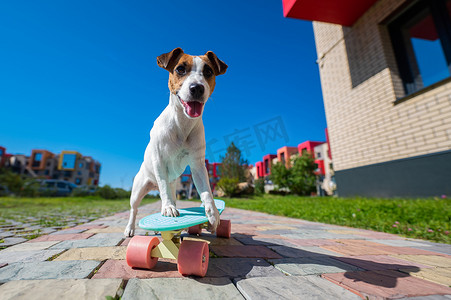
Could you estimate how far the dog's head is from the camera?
155 centimetres

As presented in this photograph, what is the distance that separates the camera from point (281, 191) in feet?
56.9

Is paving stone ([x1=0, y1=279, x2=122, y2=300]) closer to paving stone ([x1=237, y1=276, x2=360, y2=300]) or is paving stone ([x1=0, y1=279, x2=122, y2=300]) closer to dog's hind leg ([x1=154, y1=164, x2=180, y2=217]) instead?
dog's hind leg ([x1=154, y1=164, x2=180, y2=217])

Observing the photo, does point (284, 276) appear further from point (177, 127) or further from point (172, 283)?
point (177, 127)

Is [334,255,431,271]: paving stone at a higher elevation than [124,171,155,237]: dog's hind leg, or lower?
lower

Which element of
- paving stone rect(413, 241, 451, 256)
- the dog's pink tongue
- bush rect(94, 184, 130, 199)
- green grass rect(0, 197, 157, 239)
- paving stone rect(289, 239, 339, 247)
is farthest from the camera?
bush rect(94, 184, 130, 199)

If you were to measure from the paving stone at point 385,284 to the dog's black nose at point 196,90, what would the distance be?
1448 mm

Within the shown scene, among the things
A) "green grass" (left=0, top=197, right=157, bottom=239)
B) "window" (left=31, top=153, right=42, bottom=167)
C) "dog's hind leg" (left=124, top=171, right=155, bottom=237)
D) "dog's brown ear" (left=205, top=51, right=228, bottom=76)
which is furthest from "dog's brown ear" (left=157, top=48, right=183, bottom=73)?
"window" (left=31, top=153, right=42, bottom=167)

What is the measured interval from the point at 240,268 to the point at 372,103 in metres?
6.98

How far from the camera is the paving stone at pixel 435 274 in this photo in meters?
1.27

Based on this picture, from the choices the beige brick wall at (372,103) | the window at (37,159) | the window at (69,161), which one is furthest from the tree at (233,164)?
the window at (37,159)

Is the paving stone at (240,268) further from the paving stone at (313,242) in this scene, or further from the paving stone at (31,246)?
the paving stone at (31,246)

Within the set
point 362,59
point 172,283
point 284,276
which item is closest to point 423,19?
point 362,59

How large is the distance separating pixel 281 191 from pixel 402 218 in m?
14.1

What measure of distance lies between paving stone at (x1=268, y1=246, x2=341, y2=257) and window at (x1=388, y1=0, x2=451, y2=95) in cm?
575
